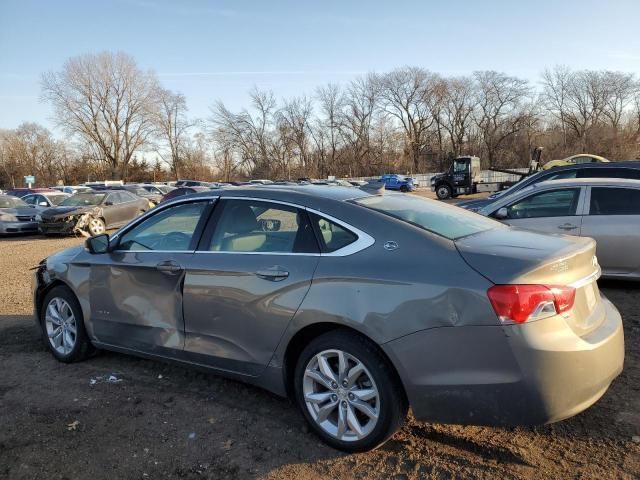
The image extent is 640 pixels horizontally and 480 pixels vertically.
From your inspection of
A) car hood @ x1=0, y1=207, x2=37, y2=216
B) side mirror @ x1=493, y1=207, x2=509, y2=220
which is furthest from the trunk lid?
car hood @ x1=0, y1=207, x2=37, y2=216

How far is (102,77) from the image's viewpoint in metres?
74.3

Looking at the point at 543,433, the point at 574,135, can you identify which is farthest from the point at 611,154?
the point at 543,433

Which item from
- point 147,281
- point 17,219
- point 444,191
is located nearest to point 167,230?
point 147,281

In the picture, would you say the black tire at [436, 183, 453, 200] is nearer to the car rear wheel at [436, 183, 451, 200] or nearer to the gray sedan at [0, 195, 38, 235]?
the car rear wheel at [436, 183, 451, 200]

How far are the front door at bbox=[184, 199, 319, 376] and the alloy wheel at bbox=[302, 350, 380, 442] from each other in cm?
32

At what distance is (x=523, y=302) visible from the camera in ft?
8.09

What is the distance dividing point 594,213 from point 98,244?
18.9 feet

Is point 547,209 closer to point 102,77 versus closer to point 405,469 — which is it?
point 405,469

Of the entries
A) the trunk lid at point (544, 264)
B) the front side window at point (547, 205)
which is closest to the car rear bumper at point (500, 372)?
the trunk lid at point (544, 264)

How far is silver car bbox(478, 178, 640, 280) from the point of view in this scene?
6.16 meters

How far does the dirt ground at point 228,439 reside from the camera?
2791 millimetres

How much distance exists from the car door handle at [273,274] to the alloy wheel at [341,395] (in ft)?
1.66

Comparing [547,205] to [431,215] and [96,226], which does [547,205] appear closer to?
[431,215]

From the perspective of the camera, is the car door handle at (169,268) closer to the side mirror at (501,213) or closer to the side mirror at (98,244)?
the side mirror at (98,244)
